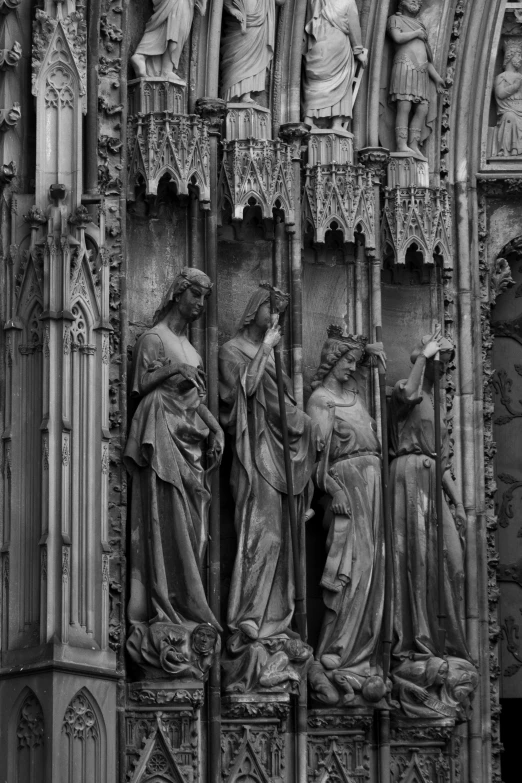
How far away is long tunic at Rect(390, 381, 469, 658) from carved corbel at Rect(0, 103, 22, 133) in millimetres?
3902

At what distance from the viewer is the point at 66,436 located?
17297 millimetres

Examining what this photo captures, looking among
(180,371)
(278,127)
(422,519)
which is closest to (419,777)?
(422,519)

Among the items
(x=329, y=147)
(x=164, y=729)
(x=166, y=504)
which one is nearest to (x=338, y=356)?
(x=329, y=147)

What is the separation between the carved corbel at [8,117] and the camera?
58.4 feet

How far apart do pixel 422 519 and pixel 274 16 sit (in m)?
4.17

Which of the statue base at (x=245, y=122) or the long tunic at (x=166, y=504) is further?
the statue base at (x=245, y=122)

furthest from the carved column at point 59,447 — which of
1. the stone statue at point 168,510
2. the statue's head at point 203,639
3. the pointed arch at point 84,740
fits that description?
the statue's head at point 203,639

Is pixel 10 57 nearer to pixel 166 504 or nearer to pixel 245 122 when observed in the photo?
pixel 245 122

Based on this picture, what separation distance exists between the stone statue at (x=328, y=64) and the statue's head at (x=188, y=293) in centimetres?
201

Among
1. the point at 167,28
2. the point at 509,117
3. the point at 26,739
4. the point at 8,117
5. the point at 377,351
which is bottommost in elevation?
the point at 26,739

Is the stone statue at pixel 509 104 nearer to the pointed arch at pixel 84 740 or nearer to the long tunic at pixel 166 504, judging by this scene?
the long tunic at pixel 166 504

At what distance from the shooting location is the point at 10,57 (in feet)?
58.6

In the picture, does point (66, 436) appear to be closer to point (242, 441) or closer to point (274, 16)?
point (242, 441)

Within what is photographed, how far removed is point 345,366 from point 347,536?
1360mm
